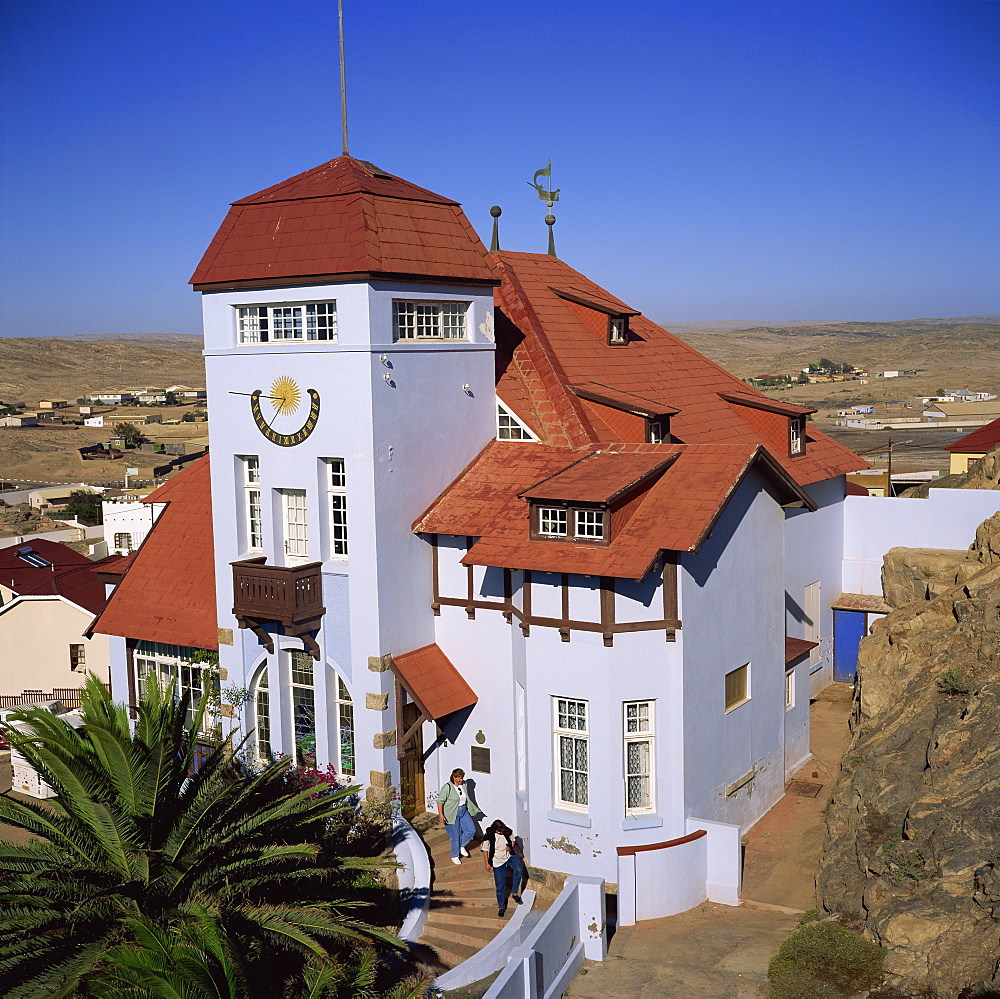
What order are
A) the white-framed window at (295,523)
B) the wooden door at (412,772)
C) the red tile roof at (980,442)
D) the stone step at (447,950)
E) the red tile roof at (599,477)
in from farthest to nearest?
1. the red tile roof at (980,442)
2. the white-framed window at (295,523)
3. the wooden door at (412,772)
4. the red tile roof at (599,477)
5. the stone step at (447,950)

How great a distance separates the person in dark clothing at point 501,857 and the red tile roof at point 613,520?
4.77 meters

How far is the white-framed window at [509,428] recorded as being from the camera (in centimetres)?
2508

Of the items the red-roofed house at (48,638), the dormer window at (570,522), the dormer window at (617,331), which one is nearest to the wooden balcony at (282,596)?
the dormer window at (570,522)

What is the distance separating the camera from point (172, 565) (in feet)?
90.8

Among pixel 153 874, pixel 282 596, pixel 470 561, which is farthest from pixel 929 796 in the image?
pixel 282 596

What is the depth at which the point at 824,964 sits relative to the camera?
17.2 m

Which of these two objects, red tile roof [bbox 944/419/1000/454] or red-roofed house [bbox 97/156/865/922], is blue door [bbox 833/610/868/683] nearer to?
red-roofed house [bbox 97/156/865/922]

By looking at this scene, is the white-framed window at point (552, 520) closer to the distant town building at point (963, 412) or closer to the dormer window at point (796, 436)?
the dormer window at point (796, 436)

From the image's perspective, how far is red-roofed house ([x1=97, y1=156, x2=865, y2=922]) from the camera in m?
21.0

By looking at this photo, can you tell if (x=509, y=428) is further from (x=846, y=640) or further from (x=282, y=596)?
(x=846, y=640)

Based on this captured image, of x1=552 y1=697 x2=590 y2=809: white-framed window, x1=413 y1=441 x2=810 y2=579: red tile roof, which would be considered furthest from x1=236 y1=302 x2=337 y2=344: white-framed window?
x1=552 y1=697 x2=590 y2=809: white-framed window

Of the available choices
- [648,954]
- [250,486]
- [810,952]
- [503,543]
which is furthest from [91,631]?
[810,952]

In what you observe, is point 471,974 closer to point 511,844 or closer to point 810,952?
point 511,844

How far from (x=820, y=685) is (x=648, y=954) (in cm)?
1426
